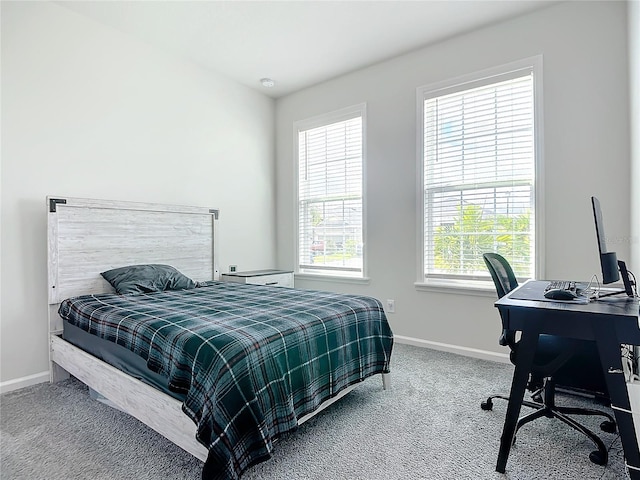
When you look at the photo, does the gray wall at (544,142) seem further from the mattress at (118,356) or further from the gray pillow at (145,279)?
the mattress at (118,356)

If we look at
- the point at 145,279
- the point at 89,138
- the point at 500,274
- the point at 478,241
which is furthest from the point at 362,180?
the point at 89,138

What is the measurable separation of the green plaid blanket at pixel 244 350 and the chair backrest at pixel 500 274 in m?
0.77

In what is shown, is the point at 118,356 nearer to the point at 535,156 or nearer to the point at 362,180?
the point at 362,180

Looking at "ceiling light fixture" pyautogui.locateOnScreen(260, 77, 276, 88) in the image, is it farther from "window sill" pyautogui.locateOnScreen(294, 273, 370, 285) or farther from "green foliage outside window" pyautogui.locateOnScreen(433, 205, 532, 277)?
"green foliage outside window" pyautogui.locateOnScreen(433, 205, 532, 277)

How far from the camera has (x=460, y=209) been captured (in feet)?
10.6

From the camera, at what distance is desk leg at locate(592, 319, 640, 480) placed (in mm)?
1390

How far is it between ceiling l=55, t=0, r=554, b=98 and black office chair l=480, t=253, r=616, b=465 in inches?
81.5

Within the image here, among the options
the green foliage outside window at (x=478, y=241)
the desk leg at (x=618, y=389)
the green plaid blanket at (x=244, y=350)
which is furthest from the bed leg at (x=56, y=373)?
the desk leg at (x=618, y=389)

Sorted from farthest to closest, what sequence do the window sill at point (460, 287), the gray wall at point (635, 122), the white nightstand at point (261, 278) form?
the white nightstand at point (261, 278), the window sill at point (460, 287), the gray wall at point (635, 122)

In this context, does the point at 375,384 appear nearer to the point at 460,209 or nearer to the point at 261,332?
the point at 261,332

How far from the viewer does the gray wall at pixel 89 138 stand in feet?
8.35

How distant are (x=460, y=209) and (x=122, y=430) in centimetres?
300

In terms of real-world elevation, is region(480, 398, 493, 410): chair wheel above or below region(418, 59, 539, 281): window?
below

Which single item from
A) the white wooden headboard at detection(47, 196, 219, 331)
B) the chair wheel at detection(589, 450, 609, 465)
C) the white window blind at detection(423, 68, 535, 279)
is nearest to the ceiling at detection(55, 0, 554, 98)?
the white window blind at detection(423, 68, 535, 279)
